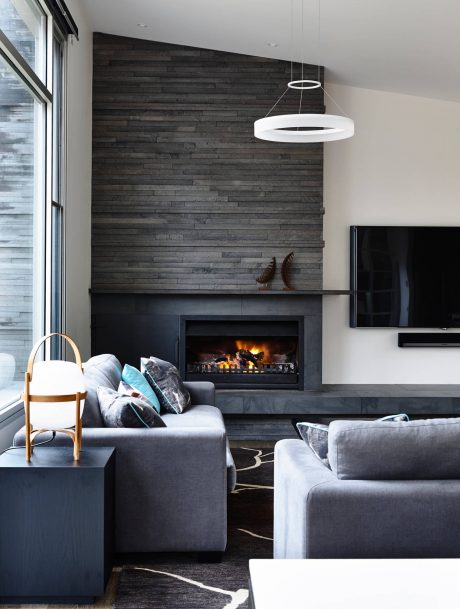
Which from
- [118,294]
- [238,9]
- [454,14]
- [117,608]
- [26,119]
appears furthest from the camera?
[118,294]

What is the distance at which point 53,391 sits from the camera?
10.6 ft

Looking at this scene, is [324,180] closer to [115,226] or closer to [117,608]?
[115,226]

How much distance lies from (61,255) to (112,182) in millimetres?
1518

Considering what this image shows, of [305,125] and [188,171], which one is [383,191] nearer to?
[188,171]

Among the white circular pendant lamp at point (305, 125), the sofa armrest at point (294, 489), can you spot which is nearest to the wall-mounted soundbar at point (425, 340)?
the white circular pendant lamp at point (305, 125)

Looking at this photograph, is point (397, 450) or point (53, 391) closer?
point (397, 450)

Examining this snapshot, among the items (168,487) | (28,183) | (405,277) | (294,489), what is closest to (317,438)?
(294,489)

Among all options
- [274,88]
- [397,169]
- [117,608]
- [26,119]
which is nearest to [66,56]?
[26,119]

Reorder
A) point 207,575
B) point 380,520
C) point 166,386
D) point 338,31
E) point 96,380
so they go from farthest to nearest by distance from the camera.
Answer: point 338,31 → point 166,386 → point 96,380 → point 207,575 → point 380,520

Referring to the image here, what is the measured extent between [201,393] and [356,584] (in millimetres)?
3418

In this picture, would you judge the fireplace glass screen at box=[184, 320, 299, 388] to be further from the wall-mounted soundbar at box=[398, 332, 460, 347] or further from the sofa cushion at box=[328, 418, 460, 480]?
the sofa cushion at box=[328, 418, 460, 480]

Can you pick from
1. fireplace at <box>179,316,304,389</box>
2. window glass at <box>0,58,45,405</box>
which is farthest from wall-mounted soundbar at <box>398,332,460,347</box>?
window glass at <box>0,58,45,405</box>

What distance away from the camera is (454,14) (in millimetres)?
5316

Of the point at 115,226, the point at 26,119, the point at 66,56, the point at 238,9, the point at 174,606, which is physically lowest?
the point at 174,606
